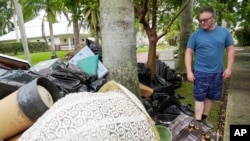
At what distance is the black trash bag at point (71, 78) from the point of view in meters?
4.32

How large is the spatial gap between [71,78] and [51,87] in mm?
1273

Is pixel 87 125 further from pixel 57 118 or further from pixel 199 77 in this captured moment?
pixel 199 77

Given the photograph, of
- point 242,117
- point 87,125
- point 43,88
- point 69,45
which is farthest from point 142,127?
point 69,45

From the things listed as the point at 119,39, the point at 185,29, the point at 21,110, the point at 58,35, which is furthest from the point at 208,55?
the point at 58,35

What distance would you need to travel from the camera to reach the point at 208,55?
4.05m

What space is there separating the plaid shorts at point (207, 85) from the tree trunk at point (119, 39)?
0.98 metres

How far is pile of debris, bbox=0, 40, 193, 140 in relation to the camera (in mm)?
2768

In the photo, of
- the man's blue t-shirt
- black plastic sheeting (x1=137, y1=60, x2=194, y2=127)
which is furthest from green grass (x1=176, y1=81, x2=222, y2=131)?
the man's blue t-shirt

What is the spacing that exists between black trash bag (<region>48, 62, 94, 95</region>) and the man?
1.52 meters

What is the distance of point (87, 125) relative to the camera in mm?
1827

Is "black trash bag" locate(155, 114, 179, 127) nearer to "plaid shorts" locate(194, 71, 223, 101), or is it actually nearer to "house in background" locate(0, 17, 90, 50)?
"plaid shorts" locate(194, 71, 223, 101)

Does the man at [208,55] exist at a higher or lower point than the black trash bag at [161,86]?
higher

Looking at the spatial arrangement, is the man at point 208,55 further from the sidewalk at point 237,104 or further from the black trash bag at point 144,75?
the black trash bag at point 144,75

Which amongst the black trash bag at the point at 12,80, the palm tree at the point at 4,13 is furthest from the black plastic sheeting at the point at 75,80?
the palm tree at the point at 4,13
